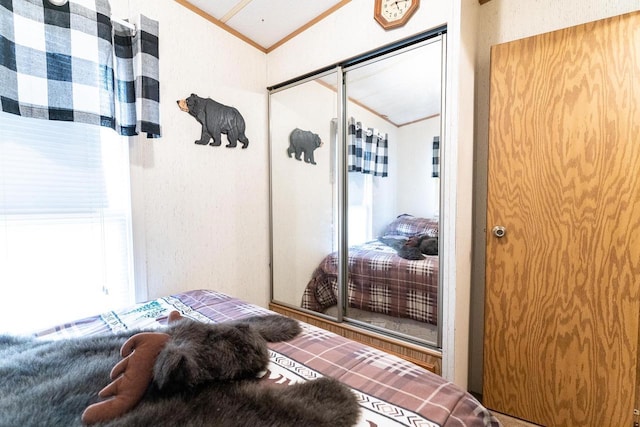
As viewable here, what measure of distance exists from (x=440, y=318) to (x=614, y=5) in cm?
176

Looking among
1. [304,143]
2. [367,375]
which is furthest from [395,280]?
[304,143]

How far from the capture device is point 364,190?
6.41ft

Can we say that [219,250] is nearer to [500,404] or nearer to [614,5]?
[500,404]

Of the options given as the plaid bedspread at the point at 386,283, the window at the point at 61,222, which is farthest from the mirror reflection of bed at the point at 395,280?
the window at the point at 61,222

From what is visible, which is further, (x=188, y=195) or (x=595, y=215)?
(x=188, y=195)

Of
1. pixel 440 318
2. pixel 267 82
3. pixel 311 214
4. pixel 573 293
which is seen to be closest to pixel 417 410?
pixel 440 318

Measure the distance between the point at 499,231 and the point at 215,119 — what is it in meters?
1.91

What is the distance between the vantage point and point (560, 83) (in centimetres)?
144

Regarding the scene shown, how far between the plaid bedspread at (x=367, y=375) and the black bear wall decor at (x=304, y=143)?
1.30 m

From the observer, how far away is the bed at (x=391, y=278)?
1688 millimetres

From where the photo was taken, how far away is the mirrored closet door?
5.50 feet

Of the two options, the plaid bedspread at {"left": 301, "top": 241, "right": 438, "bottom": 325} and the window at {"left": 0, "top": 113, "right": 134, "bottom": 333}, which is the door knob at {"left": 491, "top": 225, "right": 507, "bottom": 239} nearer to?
the plaid bedspread at {"left": 301, "top": 241, "right": 438, "bottom": 325}

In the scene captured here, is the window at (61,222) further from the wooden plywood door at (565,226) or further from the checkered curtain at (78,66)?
the wooden plywood door at (565,226)

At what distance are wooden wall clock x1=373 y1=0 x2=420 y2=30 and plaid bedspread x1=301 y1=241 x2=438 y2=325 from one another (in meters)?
1.28
